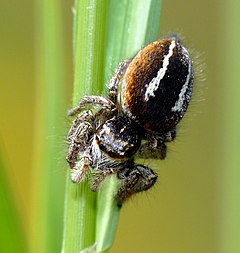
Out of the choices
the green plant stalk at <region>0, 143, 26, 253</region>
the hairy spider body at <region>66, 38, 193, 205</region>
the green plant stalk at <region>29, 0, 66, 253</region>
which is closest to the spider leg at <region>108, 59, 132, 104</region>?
the hairy spider body at <region>66, 38, 193, 205</region>

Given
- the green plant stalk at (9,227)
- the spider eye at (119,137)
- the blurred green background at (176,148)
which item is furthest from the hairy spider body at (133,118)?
the blurred green background at (176,148)

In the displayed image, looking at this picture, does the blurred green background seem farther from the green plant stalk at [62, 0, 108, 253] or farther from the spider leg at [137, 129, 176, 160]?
the green plant stalk at [62, 0, 108, 253]

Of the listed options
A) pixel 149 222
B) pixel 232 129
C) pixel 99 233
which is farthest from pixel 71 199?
pixel 149 222

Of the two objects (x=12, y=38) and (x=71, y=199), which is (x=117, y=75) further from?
(x=12, y=38)

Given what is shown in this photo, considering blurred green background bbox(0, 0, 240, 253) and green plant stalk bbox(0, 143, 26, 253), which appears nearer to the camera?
green plant stalk bbox(0, 143, 26, 253)

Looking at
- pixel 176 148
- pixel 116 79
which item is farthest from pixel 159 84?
pixel 176 148

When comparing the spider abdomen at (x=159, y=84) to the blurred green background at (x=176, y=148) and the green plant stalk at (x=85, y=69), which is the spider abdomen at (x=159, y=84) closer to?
the green plant stalk at (x=85, y=69)

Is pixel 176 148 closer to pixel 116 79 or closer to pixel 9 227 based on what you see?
pixel 116 79
